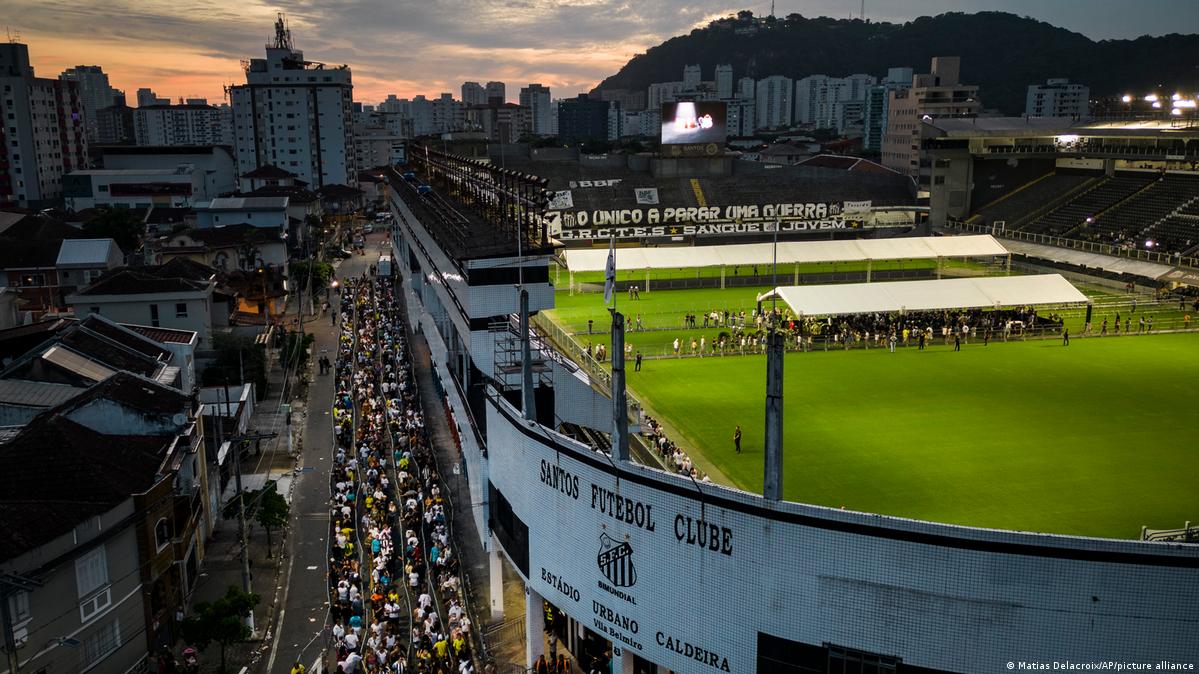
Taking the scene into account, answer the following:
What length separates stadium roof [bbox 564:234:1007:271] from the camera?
50875 millimetres

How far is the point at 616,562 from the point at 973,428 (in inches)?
635

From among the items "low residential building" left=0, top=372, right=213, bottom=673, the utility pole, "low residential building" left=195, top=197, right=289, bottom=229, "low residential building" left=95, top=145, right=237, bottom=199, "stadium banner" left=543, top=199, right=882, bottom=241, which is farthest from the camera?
"low residential building" left=95, top=145, right=237, bottom=199

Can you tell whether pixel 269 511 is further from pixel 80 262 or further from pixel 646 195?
pixel 646 195

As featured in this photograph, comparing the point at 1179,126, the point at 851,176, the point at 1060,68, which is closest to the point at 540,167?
the point at 851,176

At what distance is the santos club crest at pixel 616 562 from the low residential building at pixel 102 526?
9.64 meters

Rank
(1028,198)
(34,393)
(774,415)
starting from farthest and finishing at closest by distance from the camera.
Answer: (1028,198), (34,393), (774,415)

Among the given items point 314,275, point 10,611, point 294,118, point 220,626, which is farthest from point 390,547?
point 294,118

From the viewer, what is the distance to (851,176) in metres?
80.1

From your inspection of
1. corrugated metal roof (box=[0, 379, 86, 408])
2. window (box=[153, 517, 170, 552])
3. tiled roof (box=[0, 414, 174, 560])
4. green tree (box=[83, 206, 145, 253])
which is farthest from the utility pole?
green tree (box=[83, 206, 145, 253])

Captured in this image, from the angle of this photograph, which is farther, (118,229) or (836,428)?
(118,229)

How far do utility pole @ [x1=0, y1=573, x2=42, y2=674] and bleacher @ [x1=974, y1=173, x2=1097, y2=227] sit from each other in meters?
64.4

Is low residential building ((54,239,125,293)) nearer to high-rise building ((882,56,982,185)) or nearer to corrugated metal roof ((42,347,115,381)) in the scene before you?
corrugated metal roof ((42,347,115,381))

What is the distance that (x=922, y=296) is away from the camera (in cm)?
3978

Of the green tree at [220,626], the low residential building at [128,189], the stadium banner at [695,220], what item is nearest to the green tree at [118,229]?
the low residential building at [128,189]
